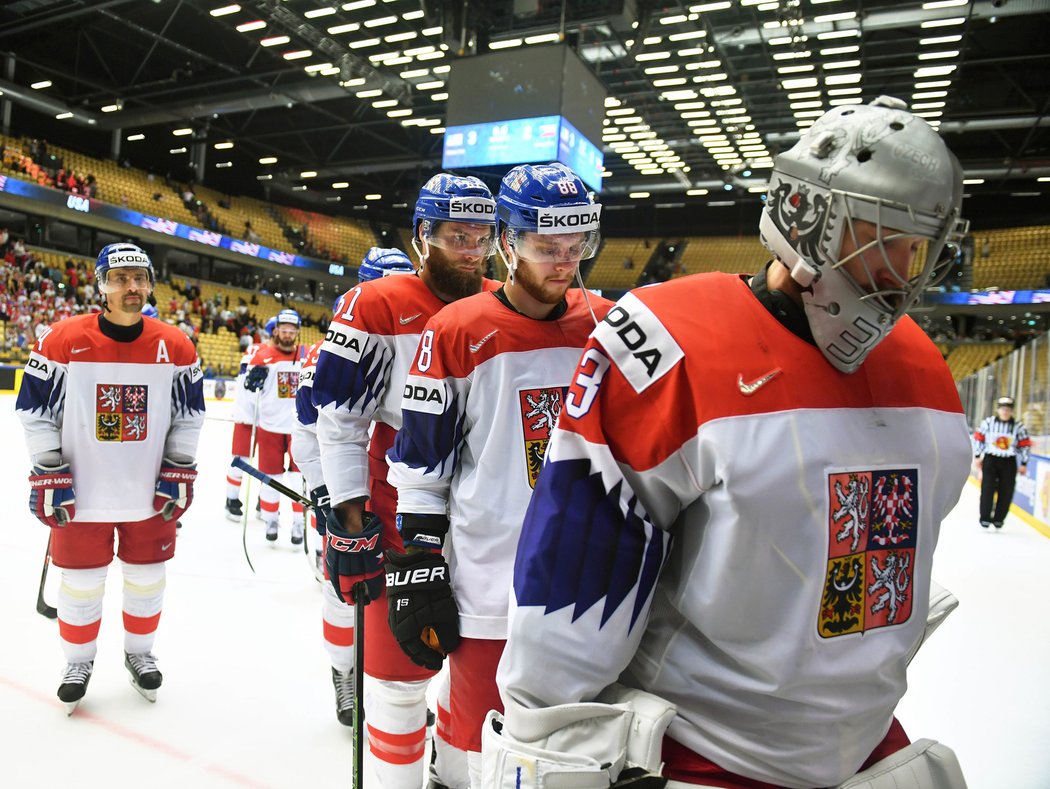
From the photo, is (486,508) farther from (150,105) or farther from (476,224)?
(150,105)

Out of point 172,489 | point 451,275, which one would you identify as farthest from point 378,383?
point 172,489

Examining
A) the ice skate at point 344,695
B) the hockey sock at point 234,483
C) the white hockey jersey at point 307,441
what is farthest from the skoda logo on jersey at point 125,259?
the hockey sock at point 234,483

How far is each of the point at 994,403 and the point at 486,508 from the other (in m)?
12.0

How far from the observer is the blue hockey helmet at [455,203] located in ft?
7.40

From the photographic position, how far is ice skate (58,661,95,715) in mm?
2934

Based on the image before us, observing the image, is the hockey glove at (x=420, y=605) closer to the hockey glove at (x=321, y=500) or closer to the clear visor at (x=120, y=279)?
the hockey glove at (x=321, y=500)

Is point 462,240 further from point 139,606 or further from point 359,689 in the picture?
point 139,606

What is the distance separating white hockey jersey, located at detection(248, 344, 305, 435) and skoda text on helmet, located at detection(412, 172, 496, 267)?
4.19 m

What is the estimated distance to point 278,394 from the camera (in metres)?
6.29

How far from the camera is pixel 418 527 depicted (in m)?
1.83

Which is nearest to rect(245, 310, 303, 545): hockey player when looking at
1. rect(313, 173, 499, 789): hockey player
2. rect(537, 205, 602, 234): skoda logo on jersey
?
rect(313, 173, 499, 789): hockey player

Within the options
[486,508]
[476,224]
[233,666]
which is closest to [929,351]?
[486,508]

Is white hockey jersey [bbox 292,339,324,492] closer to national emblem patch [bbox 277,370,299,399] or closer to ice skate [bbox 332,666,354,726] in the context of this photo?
ice skate [bbox 332,666,354,726]

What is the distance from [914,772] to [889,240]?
69 cm
